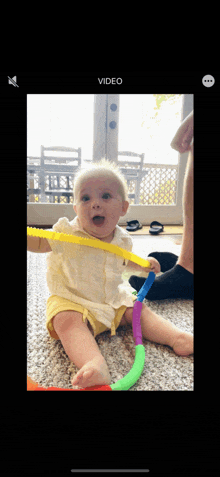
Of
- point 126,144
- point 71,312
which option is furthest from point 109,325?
point 126,144

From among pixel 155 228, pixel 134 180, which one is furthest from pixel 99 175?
pixel 155 228

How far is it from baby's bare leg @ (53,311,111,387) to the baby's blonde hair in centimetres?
22

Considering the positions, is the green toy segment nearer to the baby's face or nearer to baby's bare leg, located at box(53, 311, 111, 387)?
baby's bare leg, located at box(53, 311, 111, 387)

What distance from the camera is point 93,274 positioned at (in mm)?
527

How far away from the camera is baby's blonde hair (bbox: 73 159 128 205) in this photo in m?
0.51

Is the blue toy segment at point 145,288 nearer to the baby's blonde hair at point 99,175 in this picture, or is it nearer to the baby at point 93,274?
the baby at point 93,274

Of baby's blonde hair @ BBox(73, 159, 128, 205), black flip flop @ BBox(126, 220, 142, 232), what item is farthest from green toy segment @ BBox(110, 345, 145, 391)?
black flip flop @ BBox(126, 220, 142, 232)

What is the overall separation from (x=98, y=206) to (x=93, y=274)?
135 millimetres

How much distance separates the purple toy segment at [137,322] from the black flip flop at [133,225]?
27.4 inches

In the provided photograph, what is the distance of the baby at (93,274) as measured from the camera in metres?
0.49
